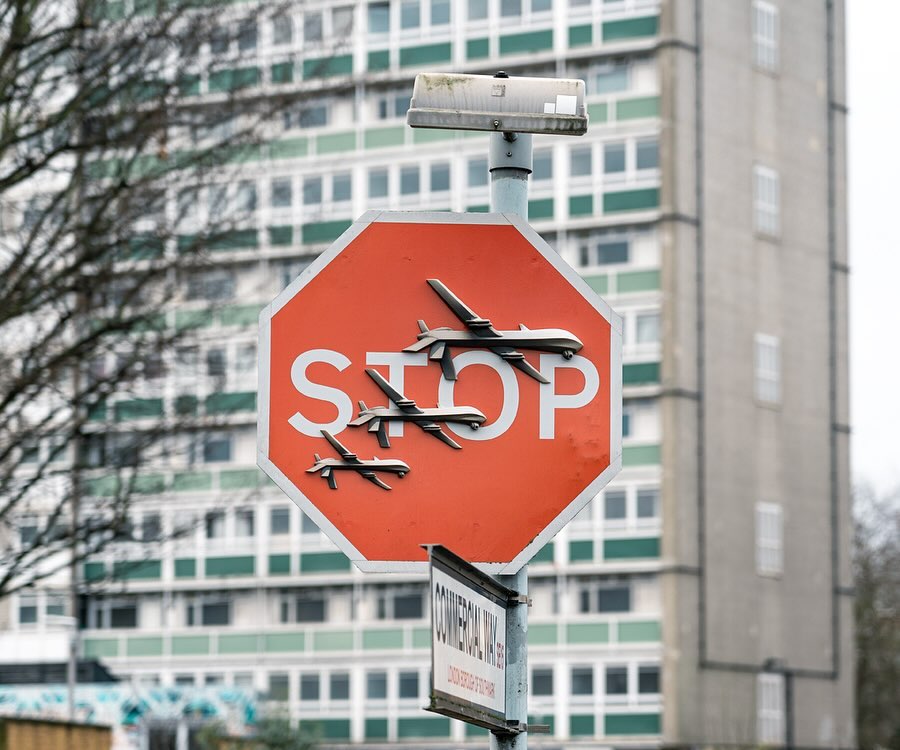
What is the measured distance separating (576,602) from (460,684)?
55.3m

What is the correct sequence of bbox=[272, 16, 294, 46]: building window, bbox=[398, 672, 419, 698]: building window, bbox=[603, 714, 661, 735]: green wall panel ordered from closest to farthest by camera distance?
bbox=[272, 16, 294, 46]: building window → bbox=[603, 714, 661, 735]: green wall panel → bbox=[398, 672, 419, 698]: building window

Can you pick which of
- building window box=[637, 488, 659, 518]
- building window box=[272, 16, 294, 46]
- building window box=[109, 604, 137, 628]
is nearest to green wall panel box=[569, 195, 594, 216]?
building window box=[637, 488, 659, 518]

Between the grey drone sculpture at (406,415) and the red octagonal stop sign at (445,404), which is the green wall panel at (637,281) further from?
the grey drone sculpture at (406,415)

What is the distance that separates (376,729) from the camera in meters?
60.1

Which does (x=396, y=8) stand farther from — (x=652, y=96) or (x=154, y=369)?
(x=154, y=369)

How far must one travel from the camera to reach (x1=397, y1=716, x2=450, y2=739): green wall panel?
59.2m

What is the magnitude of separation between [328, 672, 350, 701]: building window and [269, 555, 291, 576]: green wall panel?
3438mm

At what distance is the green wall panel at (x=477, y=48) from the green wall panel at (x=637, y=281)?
819 cm

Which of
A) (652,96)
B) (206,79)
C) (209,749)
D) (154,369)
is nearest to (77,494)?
(154,369)

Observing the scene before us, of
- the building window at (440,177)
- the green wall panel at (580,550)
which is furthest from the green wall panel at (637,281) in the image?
the green wall panel at (580,550)

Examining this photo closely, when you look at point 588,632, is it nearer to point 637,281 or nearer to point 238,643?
point 637,281

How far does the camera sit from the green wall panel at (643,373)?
58.4 meters

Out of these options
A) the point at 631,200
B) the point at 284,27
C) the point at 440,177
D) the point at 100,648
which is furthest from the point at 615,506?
the point at 284,27

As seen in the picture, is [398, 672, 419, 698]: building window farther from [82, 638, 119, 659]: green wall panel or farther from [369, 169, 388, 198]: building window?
[369, 169, 388, 198]: building window
